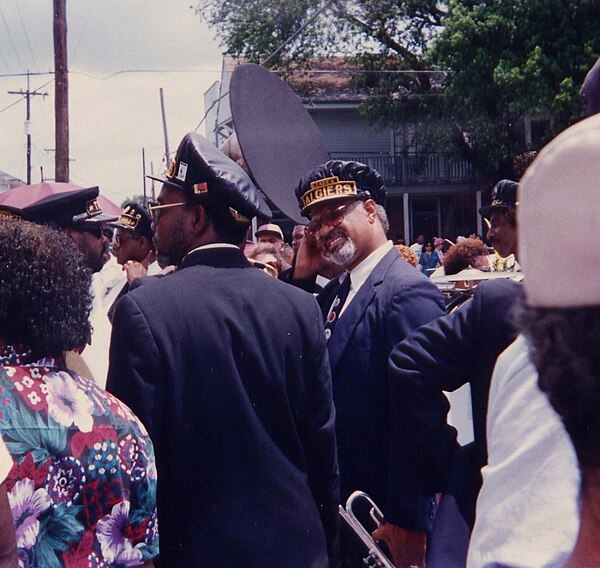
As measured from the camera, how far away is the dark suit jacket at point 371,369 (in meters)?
3.06

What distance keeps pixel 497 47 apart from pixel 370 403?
23040 millimetres

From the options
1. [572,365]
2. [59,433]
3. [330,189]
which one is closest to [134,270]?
[330,189]

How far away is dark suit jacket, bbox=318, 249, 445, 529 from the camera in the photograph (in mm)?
3064

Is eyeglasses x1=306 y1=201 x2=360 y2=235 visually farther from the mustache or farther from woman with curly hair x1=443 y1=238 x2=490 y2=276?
woman with curly hair x1=443 y1=238 x2=490 y2=276

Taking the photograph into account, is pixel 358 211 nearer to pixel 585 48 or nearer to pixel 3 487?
pixel 3 487

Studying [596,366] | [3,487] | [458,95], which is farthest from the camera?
[458,95]

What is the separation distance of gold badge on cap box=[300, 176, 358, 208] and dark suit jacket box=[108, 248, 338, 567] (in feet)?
3.55

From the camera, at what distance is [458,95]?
25.6 meters

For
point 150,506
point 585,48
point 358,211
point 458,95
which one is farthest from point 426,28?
point 150,506

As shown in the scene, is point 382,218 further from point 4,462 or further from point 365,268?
point 4,462

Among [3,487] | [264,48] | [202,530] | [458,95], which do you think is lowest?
[202,530]

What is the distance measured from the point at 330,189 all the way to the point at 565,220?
2794mm

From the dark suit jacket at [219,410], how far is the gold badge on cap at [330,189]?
108cm

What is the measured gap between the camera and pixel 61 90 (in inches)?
626
